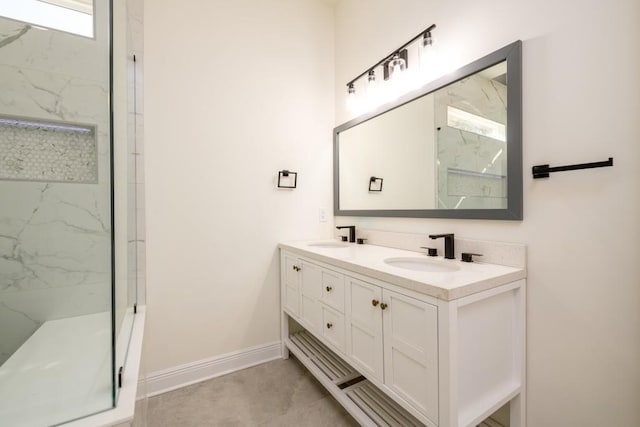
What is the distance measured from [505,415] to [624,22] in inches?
63.3

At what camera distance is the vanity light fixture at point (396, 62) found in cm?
147

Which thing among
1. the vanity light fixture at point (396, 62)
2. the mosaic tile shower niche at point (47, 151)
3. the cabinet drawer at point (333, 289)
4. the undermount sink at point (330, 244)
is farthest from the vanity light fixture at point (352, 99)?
the mosaic tile shower niche at point (47, 151)

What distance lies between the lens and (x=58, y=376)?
0.95m

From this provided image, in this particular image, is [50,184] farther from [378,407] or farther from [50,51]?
[378,407]

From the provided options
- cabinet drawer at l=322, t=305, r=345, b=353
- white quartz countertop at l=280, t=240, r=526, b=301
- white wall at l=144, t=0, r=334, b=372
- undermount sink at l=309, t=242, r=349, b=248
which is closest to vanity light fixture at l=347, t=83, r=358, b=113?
white wall at l=144, t=0, r=334, b=372

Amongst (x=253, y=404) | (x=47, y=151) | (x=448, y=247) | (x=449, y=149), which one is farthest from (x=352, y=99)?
(x=253, y=404)

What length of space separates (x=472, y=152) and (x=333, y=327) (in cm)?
114

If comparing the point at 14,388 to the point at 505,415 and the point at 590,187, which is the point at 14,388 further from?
the point at 590,187

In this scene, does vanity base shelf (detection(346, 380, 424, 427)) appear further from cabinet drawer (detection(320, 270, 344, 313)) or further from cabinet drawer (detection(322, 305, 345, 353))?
cabinet drawer (detection(320, 270, 344, 313))

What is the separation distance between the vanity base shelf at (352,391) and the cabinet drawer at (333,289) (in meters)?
0.45

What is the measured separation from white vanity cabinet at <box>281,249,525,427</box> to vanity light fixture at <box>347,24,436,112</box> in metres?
1.25

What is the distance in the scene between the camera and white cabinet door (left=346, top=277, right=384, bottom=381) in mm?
1104

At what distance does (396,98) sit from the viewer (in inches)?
67.5

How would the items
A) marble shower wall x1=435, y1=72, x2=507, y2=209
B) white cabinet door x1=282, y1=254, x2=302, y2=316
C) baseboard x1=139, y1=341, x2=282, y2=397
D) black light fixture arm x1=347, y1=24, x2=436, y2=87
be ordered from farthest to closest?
1. white cabinet door x1=282, y1=254, x2=302, y2=316
2. baseboard x1=139, y1=341, x2=282, y2=397
3. black light fixture arm x1=347, y1=24, x2=436, y2=87
4. marble shower wall x1=435, y1=72, x2=507, y2=209
